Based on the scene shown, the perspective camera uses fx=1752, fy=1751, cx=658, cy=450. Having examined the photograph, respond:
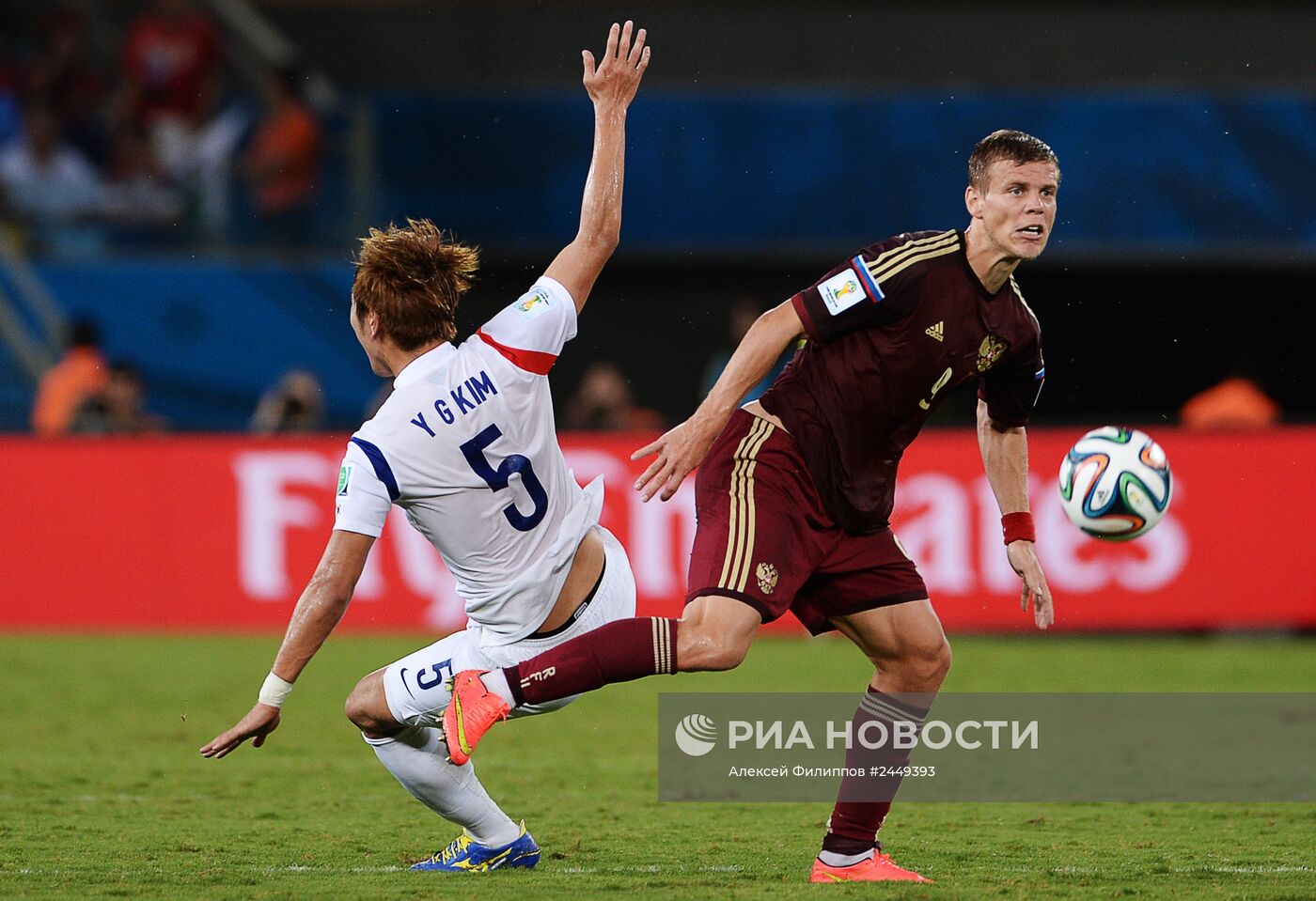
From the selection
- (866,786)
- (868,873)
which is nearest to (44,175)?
(866,786)

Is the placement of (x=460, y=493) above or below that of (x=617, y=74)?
below

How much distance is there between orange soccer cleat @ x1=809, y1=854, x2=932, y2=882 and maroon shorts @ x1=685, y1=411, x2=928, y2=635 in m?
0.73

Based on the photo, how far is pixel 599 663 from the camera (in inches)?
195

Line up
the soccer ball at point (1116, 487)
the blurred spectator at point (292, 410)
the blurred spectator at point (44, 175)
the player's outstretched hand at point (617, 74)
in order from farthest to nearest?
the blurred spectator at point (44, 175), the blurred spectator at point (292, 410), the soccer ball at point (1116, 487), the player's outstretched hand at point (617, 74)

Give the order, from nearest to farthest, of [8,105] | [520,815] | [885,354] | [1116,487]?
[885,354] < [1116,487] < [520,815] < [8,105]

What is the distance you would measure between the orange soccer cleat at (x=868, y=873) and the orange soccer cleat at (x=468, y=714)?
1.19 m

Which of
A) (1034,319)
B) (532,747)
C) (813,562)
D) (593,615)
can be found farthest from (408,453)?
(532,747)

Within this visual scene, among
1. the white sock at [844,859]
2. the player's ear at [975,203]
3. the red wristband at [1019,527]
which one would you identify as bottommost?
the white sock at [844,859]

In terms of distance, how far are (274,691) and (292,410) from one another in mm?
8086

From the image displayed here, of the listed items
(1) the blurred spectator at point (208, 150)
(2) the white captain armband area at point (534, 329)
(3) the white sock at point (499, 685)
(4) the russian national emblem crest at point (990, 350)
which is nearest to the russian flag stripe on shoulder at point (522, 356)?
(2) the white captain armband area at point (534, 329)

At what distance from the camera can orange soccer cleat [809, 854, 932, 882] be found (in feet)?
17.5

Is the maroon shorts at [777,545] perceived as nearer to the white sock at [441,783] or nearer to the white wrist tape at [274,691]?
the white sock at [441,783]

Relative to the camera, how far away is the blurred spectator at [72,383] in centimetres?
1281

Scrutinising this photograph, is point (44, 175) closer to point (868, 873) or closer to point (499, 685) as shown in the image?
point (499, 685)
